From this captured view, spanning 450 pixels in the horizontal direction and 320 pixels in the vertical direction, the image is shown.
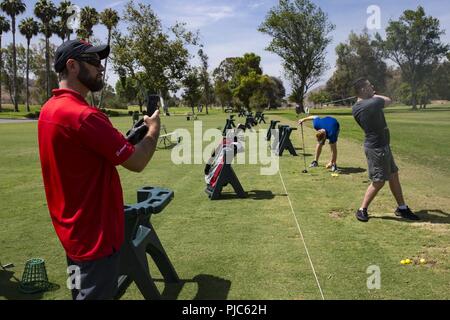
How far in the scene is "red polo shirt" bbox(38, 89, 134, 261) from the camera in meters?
2.38

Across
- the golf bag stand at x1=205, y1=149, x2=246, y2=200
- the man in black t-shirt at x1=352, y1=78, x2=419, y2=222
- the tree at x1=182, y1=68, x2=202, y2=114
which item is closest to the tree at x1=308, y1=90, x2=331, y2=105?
the tree at x1=182, y1=68, x2=202, y2=114

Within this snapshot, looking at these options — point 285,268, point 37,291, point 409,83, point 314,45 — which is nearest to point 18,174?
point 37,291

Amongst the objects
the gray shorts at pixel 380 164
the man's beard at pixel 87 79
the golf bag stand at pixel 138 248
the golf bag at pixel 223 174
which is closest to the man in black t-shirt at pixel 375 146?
the gray shorts at pixel 380 164

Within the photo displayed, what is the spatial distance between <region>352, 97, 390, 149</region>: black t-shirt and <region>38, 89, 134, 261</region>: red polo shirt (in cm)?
493

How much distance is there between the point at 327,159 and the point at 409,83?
90747mm

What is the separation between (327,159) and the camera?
1336cm

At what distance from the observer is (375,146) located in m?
6.63

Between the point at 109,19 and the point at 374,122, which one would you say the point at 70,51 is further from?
the point at 109,19

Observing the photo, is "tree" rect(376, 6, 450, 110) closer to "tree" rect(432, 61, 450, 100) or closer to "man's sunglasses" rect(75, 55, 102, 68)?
"tree" rect(432, 61, 450, 100)

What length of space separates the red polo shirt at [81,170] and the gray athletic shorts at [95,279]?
0.06m

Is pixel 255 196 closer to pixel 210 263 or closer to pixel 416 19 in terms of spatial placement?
pixel 210 263

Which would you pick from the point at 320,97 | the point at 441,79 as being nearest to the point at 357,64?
the point at 320,97

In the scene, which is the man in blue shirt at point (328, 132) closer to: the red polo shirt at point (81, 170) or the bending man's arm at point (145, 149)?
the bending man's arm at point (145, 149)

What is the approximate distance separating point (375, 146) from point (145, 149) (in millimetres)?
4851
